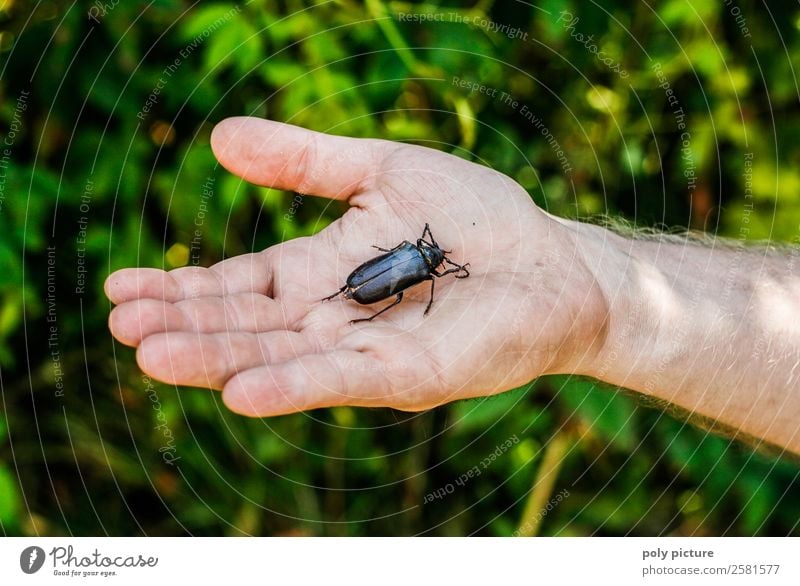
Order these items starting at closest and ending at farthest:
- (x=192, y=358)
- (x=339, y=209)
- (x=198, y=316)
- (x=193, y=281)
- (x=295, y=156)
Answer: (x=192, y=358)
(x=198, y=316)
(x=193, y=281)
(x=295, y=156)
(x=339, y=209)

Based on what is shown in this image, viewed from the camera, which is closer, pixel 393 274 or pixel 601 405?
pixel 393 274

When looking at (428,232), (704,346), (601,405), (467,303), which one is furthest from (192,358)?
(704,346)

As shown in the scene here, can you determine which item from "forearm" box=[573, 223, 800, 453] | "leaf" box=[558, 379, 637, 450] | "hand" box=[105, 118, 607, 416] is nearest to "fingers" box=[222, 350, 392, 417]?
"hand" box=[105, 118, 607, 416]

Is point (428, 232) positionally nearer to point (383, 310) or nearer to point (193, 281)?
point (383, 310)

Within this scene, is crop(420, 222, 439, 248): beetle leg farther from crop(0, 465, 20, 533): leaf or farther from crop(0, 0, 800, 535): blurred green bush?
crop(0, 465, 20, 533): leaf

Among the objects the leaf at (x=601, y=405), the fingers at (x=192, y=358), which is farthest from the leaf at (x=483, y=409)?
the fingers at (x=192, y=358)

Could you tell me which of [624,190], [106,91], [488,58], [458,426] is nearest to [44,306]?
[106,91]
